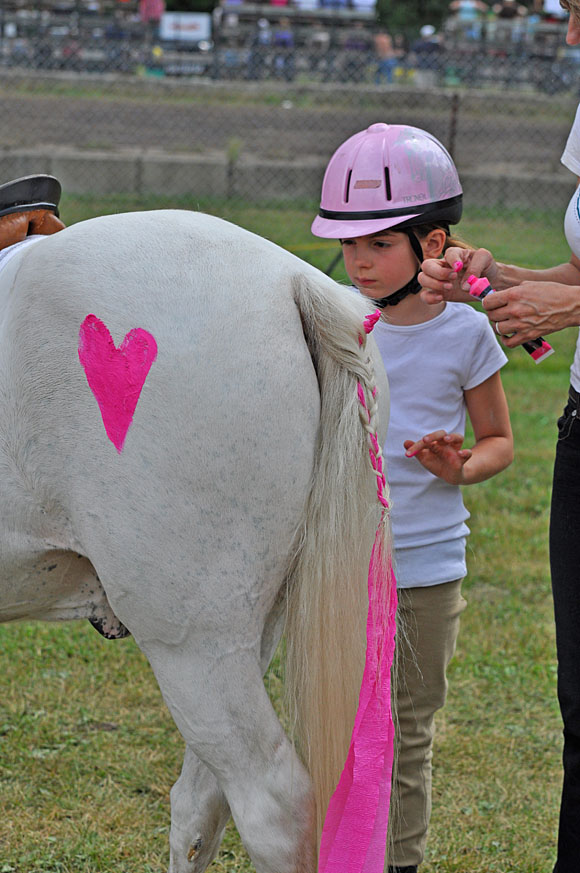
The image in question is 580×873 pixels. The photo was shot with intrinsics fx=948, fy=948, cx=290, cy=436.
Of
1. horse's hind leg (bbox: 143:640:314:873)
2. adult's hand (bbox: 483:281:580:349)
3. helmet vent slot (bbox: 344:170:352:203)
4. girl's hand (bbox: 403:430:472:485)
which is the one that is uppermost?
helmet vent slot (bbox: 344:170:352:203)

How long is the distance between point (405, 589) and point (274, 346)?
0.86 metres

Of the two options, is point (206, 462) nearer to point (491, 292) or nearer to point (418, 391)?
point (491, 292)

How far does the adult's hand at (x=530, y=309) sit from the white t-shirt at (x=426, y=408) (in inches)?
19.0

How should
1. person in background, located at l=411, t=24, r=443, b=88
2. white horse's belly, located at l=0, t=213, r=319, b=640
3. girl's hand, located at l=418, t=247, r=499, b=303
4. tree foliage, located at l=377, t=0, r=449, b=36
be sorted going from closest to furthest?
white horse's belly, located at l=0, t=213, r=319, b=640 < girl's hand, located at l=418, t=247, r=499, b=303 < person in background, located at l=411, t=24, r=443, b=88 < tree foliage, located at l=377, t=0, r=449, b=36

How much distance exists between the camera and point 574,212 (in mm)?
1951

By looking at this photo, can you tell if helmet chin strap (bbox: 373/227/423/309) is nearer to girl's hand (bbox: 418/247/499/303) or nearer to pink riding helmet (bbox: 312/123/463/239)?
pink riding helmet (bbox: 312/123/463/239)

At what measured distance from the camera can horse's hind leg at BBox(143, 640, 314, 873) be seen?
154cm

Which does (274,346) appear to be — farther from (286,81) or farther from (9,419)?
(286,81)

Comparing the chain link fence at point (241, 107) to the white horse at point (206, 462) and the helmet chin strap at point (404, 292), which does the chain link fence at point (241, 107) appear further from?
the white horse at point (206, 462)

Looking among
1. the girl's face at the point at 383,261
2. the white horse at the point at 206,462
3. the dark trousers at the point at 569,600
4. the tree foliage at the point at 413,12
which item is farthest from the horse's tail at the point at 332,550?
the tree foliage at the point at 413,12

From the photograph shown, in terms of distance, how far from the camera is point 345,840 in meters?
1.60

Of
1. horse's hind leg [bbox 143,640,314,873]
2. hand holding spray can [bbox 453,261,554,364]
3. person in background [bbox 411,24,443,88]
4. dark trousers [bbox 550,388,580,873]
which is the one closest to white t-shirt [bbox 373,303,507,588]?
dark trousers [bbox 550,388,580,873]

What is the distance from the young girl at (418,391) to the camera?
212 cm

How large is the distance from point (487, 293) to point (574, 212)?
1.41 feet
